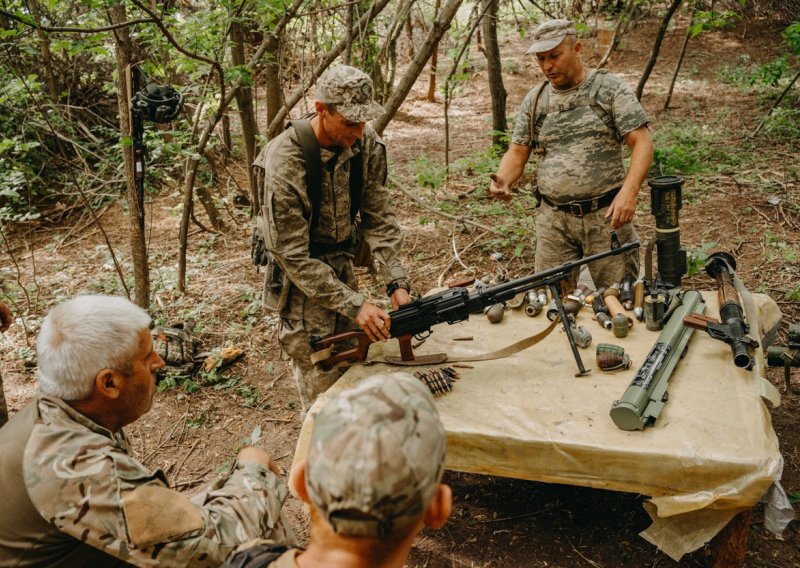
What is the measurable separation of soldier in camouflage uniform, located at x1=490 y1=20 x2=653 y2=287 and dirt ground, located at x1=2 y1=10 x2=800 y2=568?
155 centimetres

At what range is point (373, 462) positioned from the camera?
3.27 ft

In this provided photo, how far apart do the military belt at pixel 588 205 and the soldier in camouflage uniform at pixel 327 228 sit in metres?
1.25

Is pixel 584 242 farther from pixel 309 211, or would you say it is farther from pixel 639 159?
pixel 309 211

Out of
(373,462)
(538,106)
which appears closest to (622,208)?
(538,106)

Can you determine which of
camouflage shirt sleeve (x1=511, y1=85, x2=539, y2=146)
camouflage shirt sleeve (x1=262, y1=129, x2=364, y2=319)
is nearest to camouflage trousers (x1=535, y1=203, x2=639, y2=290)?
camouflage shirt sleeve (x1=511, y1=85, x2=539, y2=146)

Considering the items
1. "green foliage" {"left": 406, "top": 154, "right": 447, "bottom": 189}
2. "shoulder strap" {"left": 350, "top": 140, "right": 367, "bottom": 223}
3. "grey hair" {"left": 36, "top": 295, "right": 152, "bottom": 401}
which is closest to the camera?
"grey hair" {"left": 36, "top": 295, "right": 152, "bottom": 401}

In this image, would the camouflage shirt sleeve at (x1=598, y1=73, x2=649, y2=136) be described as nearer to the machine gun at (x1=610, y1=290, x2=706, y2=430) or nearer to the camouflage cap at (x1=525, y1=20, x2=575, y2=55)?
the camouflage cap at (x1=525, y1=20, x2=575, y2=55)

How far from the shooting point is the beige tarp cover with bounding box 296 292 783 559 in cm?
211

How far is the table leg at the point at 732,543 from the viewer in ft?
7.37

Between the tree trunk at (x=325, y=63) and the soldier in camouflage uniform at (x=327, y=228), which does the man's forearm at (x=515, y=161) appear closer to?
the soldier in camouflage uniform at (x=327, y=228)

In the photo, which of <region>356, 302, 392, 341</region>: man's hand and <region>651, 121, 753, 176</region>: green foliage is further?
<region>651, 121, 753, 176</region>: green foliage

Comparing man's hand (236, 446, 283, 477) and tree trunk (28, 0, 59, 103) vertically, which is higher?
tree trunk (28, 0, 59, 103)

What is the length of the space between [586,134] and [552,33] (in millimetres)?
669

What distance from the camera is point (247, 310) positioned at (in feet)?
18.9
